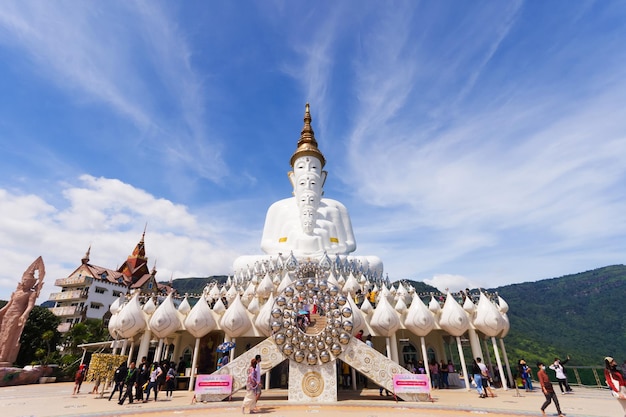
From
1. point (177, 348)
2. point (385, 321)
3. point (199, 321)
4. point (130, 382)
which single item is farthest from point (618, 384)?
point (177, 348)

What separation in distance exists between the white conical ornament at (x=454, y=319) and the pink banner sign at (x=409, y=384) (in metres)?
5.73

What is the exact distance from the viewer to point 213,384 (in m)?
11.1

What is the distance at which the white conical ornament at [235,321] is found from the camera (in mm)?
15500

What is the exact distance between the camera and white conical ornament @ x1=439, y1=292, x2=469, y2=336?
15.9m

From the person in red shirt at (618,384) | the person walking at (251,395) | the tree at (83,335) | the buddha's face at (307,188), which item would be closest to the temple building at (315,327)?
the person walking at (251,395)

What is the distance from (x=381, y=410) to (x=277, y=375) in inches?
338

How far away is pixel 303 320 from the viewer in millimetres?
11914

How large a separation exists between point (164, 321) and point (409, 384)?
37.8ft

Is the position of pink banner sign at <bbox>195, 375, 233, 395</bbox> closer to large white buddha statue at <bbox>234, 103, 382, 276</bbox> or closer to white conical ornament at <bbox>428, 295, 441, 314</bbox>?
white conical ornament at <bbox>428, 295, 441, 314</bbox>

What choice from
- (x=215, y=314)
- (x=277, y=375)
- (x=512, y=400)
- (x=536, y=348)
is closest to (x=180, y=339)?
(x=215, y=314)

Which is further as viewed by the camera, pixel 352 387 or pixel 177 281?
pixel 177 281

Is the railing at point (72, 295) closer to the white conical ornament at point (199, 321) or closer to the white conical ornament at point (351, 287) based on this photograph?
the white conical ornament at point (199, 321)

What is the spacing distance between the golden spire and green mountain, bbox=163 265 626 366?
112ft

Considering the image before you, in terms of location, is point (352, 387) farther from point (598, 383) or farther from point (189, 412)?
point (598, 383)
